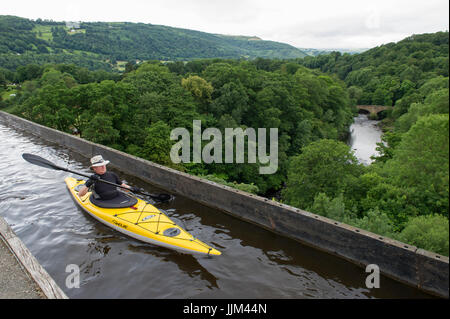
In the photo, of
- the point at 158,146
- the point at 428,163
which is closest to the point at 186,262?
the point at 428,163

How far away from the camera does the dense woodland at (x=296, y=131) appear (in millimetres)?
7605

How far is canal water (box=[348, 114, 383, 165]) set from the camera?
128ft

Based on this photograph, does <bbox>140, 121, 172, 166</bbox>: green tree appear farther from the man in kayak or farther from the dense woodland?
the man in kayak

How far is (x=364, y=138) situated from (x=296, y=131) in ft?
63.0

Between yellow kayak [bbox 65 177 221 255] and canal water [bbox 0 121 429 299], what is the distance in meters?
0.29

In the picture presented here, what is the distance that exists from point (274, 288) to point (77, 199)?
816 centimetres

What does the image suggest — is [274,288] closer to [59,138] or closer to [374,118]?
[59,138]

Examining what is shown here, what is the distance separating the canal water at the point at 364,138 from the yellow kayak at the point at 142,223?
33.3 m

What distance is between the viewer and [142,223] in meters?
8.48

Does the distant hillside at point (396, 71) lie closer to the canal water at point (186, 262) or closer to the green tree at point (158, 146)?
the green tree at point (158, 146)

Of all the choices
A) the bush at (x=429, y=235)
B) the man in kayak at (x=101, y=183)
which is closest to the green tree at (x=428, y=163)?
the bush at (x=429, y=235)

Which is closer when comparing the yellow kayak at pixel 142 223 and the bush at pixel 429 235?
the bush at pixel 429 235

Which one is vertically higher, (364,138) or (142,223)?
(364,138)

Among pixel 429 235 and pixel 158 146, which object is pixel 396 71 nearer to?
pixel 158 146
